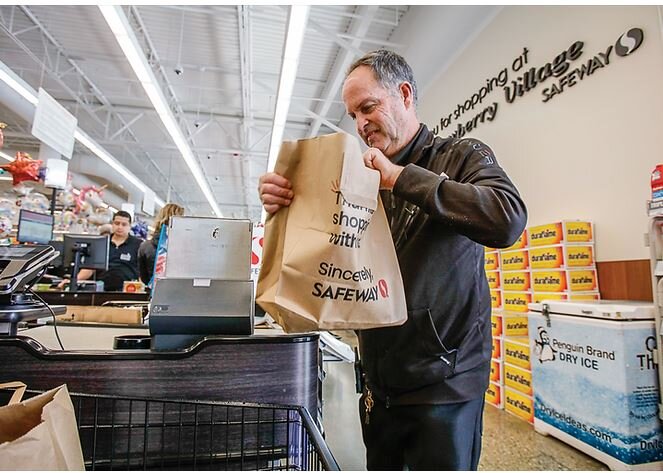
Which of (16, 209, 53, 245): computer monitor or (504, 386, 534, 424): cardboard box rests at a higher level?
(16, 209, 53, 245): computer monitor

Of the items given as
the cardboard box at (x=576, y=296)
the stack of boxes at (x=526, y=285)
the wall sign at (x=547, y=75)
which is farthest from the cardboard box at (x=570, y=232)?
the wall sign at (x=547, y=75)

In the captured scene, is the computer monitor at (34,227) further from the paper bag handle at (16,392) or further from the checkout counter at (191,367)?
the paper bag handle at (16,392)

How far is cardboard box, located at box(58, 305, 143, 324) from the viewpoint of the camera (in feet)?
5.46

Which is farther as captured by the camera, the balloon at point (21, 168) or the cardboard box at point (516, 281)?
the balloon at point (21, 168)

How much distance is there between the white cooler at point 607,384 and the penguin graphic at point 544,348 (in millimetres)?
32

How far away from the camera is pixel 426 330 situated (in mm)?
977

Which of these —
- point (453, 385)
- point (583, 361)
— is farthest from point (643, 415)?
point (453, 385)

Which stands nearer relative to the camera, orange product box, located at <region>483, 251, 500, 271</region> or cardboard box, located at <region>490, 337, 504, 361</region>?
cardboard box, located at <region>490, 337, 504, 361</region>

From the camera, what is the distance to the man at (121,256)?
4.33 m

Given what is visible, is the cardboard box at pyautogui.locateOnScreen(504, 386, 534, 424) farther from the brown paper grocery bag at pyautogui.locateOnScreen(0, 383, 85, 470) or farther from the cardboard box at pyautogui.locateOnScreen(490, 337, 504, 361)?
the brown paper grocery bag at pyautogui.locateOnScreen(0, 383, 85, 470)

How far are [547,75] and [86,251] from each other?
449 centimetres

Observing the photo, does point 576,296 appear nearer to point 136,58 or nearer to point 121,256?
point 121,256

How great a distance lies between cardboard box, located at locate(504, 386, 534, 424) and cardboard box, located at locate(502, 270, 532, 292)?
86cm

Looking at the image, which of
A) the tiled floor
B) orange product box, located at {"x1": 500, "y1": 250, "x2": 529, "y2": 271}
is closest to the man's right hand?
the tiled floor
